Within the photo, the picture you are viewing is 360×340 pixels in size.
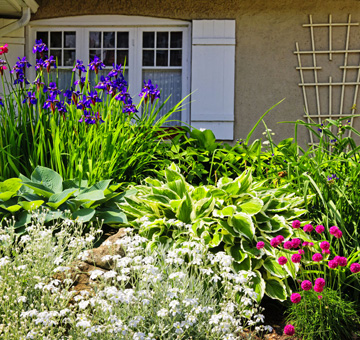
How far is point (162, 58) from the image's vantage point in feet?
21.9

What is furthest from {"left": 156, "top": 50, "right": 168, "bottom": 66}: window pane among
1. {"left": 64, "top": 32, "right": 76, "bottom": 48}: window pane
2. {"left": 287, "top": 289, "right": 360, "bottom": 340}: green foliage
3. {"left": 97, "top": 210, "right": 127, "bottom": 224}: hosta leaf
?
{"left": 287, "top": 289, "right": 360, "bottom": 340}: green foliage

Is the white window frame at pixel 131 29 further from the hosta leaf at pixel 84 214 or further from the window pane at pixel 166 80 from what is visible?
the hosta leaf at pixel 84 214

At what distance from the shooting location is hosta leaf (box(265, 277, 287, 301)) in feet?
8.13

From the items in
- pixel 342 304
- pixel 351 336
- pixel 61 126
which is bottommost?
pixel 351 336

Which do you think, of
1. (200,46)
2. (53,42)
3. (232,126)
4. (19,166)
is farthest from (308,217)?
(53,42)

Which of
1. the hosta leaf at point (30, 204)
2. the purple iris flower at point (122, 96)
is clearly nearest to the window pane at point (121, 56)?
the purple iris flower at point (122, 96)

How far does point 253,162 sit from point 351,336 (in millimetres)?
1480

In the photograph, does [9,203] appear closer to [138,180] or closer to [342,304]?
[138,180]

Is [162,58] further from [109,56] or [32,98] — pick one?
[32,98]

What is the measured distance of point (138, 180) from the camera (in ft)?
11.6

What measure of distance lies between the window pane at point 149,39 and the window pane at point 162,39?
0.07 m

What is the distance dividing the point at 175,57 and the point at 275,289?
4708mm

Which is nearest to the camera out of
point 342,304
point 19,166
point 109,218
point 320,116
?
point 342,304

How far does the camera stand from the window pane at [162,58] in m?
6.65
